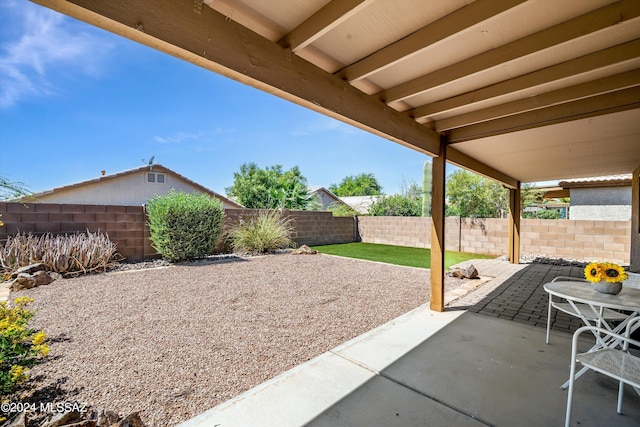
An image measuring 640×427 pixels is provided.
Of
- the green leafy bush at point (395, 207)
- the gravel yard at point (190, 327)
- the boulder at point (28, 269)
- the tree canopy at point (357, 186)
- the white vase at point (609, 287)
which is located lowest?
the gravel yard at point (190, 327)

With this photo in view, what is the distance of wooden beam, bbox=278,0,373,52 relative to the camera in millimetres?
1588

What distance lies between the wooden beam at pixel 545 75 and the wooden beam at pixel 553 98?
477 millimetres

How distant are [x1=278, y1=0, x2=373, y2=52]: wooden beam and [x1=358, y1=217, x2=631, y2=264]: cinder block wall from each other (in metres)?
9.56

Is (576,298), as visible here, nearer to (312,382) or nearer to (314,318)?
(312,382)

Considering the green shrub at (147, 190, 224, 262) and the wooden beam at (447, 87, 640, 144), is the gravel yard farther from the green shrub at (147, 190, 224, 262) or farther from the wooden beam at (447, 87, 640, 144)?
the wooden beam at (447, 87, 640, 144)

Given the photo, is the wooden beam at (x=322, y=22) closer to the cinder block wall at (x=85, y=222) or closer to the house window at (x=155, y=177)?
the cinder block wall at (x=85, y=222)

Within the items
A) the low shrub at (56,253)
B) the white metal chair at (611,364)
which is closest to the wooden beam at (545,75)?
the white metal chair at (611,364)

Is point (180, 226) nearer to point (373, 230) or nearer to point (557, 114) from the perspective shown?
point (557, 114)

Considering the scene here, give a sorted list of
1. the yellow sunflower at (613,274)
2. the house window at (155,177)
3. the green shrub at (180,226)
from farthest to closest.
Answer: the house window at (155,177), the green shrub at (180,226), the yellow sunflower at (613,274)

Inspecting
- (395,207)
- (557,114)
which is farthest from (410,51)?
(395,207)

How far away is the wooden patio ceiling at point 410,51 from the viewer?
1538mm

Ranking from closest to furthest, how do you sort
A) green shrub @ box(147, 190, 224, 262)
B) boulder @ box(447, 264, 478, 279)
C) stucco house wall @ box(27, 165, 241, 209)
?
boulder @ box(447, 264, 478, 279) < green shrub @ box(147, 190, 224, 262) < stucco house wall @ box(27, 165, 241, 209)

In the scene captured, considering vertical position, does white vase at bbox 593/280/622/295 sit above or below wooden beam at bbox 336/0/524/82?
below

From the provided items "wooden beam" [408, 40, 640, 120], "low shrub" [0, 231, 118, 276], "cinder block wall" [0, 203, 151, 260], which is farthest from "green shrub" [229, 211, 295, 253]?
"wooden beam" [408, 40, 640, 120]
